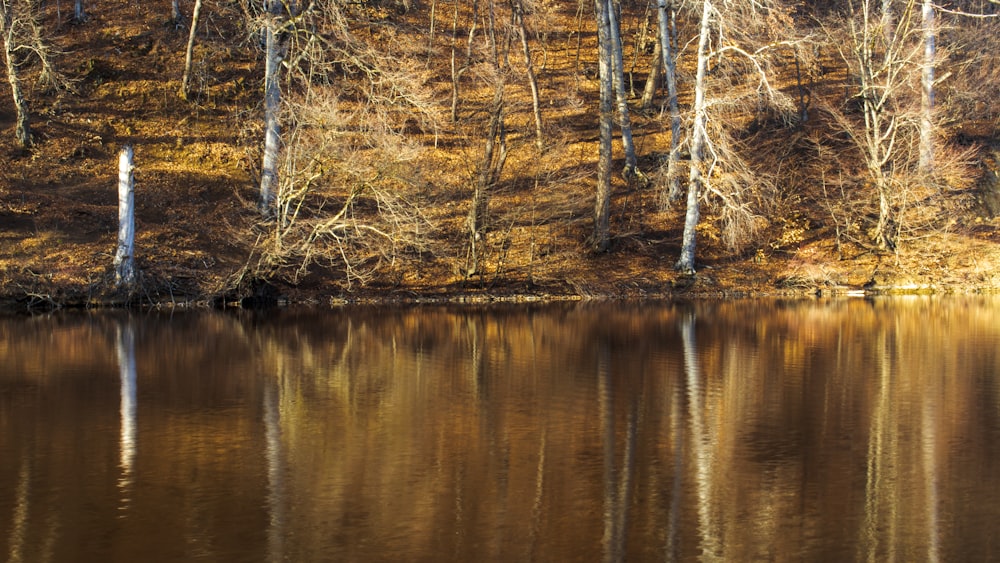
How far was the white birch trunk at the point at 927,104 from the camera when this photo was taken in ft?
113

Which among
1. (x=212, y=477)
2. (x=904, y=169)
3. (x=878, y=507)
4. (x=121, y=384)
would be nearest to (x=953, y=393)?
(x=878, y=507)

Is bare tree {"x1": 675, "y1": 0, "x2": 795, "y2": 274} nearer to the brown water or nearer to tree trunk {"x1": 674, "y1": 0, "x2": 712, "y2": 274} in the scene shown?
tree trunk {"x1": 674, "y1": 0, "x2": 712, "y2": 274}

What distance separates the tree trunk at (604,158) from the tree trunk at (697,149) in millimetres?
2533

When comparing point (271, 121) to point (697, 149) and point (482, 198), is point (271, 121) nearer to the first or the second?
point (482, 198)

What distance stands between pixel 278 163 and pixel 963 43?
2863cm

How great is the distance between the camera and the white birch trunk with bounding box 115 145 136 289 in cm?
2808

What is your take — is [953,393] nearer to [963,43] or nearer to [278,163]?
[278,163]

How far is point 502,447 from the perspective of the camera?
40.5 feet

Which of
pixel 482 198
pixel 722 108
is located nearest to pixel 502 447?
pixel 482 198

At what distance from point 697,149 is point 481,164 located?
6.72 metres

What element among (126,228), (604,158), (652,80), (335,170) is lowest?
(126,228)

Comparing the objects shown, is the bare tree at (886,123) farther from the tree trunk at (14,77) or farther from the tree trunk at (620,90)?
the tree trunk at (14,77)

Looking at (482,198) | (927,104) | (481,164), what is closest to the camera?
(481,164)

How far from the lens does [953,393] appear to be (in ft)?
50.9
